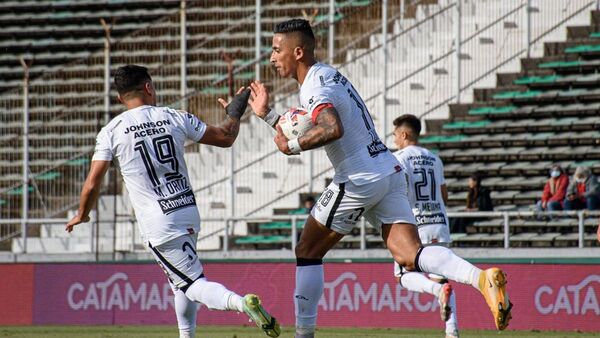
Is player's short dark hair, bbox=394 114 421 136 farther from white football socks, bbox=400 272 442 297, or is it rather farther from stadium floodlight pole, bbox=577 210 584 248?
stadium floodlight pole, bbox=577 210 584 248

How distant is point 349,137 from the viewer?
30.4 feet

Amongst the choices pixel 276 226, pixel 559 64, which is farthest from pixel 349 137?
pixel 559 64

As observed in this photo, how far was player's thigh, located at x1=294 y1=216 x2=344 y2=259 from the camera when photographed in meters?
9.50

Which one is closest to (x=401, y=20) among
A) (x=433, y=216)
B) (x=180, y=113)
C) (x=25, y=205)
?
(x=25, y=205)

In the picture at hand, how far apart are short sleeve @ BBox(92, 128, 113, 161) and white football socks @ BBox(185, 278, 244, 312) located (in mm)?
1154

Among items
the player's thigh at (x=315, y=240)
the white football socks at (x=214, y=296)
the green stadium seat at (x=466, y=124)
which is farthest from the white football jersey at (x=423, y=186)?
the green stadium seat at (x=466, y=124)

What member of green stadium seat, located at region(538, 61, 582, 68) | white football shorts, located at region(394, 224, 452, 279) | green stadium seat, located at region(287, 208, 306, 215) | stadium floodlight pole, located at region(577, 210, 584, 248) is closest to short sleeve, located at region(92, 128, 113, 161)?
white football shorts, located at region(394, 224, 452, 279)

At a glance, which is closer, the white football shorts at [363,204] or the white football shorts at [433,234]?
the white football shorts at [363,204]

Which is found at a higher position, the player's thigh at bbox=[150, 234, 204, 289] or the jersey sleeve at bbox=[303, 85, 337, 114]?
the jersey sleeve at bbox=[303, 85, 337, 114]

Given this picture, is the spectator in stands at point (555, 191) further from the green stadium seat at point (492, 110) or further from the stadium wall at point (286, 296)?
the stadium wall at point (286, 296)

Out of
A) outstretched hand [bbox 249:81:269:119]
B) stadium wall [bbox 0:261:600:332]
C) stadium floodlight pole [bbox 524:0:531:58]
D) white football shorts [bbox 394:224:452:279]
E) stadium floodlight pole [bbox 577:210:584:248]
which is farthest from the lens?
stadium floodlight pole [bbox 524:0:531:58]

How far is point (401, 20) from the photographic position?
25.3 meters

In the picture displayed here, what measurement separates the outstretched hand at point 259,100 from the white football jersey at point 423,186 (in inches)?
145

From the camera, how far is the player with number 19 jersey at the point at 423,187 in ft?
42.5
